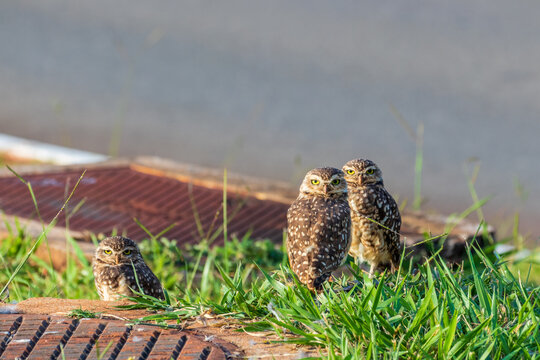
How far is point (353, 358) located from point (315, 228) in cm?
113

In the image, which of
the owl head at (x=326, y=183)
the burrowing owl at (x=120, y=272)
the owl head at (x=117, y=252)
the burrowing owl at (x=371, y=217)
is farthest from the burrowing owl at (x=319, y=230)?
the owl head at (x=117, y=252)

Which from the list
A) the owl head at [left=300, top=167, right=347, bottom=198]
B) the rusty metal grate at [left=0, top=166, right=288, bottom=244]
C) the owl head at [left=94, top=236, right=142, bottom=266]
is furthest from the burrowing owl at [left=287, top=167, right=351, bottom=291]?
the rusty metal grate at [left=0, top=166, right=288, bottom=244]

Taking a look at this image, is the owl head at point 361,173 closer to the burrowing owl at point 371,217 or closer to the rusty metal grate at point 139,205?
the burrowing owl at point 371,217

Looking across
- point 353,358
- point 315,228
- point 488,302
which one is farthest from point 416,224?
point 353,358

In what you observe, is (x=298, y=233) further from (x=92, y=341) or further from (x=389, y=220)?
(x=92, y=341)

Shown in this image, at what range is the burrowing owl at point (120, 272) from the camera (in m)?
5.18

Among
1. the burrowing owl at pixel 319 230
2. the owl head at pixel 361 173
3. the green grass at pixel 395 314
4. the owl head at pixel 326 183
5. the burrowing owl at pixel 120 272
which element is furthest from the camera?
the owl head at pixel 361 173

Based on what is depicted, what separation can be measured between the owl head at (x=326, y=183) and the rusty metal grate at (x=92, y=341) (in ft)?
3.91

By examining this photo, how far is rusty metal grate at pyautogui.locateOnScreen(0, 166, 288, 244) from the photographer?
23.8ft

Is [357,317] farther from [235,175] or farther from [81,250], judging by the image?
[235,175]

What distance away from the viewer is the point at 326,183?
15.6ft

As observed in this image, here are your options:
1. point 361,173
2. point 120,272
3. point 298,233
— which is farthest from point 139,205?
point 298,233

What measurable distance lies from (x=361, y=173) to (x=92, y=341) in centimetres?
204

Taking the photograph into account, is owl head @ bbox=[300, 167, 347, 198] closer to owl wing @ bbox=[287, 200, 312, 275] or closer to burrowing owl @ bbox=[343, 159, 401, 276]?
owl wing @ bbox=[287, 200, 312, 275]
